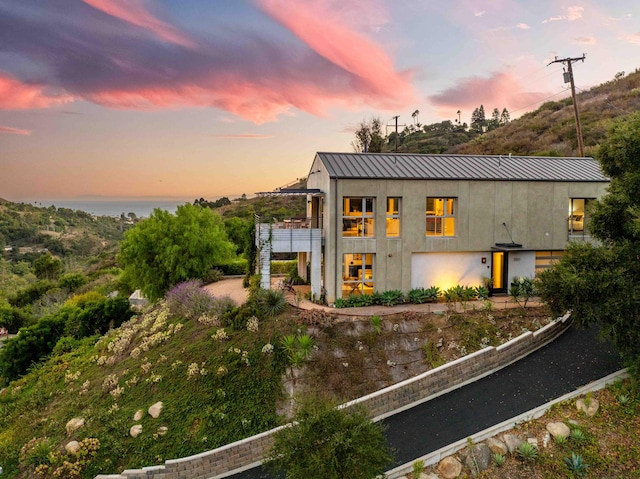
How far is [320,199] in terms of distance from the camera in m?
18.0

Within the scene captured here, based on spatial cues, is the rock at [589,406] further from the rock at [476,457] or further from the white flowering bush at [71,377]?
the white flowering bush at [71,377]

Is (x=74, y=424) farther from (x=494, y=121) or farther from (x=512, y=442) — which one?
(x=494, y=121)

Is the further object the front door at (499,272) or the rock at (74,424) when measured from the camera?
the front door at (499,272)

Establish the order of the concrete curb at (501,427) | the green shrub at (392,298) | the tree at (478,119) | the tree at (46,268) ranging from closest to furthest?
the concrete curb at (501,427)
the green shrub at (392,298)
the tree at (46,268)
the tree at (478,119)

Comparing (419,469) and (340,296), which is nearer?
(419,469)

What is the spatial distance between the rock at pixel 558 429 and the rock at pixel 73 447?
13383 millimetres

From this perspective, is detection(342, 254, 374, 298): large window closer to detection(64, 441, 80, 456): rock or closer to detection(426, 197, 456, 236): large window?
detection(426, 197, 456, 236): large window

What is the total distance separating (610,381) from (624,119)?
314 inches

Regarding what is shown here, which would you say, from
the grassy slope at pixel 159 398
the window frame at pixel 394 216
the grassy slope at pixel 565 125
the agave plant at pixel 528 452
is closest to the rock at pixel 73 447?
the grassy slope at pixel 159 398

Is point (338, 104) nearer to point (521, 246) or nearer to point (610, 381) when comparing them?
point (521, 246)

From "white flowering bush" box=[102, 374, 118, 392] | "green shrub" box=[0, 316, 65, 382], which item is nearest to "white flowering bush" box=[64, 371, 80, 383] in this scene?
"white flowering bush" box=[102, 374, 118, 392]

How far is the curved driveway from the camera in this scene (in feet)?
33.1

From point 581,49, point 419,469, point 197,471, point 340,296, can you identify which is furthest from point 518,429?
point 581,49

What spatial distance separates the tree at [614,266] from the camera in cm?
962
